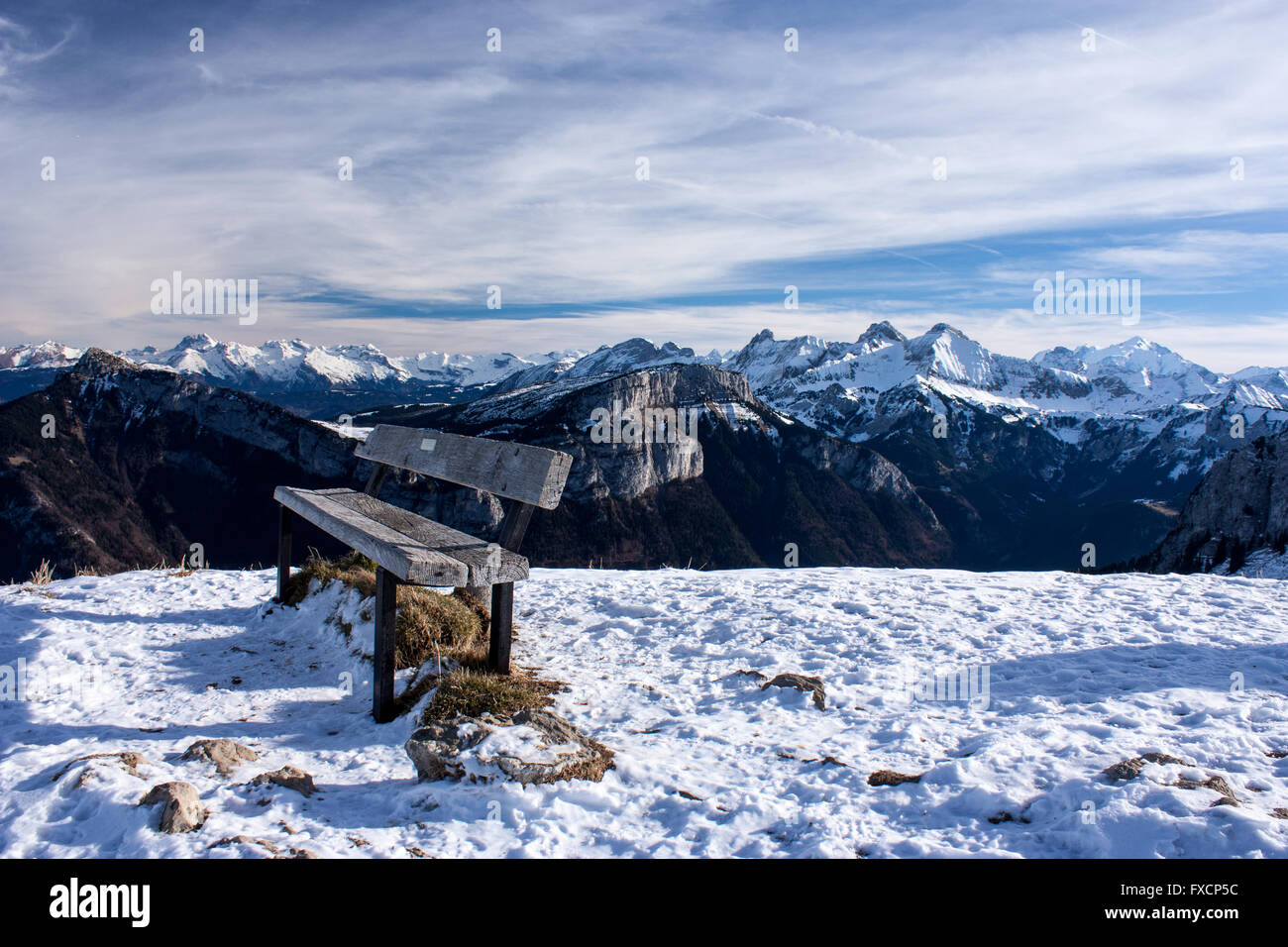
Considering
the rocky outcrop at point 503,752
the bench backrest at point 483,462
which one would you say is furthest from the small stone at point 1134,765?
the bench backrest at point 483,462

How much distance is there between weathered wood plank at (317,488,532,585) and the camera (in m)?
5.85

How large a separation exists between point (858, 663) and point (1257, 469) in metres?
65.6

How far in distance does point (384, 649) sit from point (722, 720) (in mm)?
3092

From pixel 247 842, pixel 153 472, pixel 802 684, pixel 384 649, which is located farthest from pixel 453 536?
pixel 153 472

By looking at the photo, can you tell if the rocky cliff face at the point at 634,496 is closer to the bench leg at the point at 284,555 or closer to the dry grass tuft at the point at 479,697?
the bench leg at the point at 284,555

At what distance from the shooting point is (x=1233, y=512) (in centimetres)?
5369

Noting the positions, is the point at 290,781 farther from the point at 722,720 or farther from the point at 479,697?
the point at 722,720

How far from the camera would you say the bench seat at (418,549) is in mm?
5500

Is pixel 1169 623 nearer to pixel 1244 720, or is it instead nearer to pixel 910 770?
pixel 1244 720

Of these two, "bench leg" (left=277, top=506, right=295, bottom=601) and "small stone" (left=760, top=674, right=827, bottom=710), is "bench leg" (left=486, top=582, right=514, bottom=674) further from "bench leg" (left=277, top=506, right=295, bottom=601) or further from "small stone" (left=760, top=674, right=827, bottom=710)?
"bench leg" (left=277, top=506, right=295, bottom=601)

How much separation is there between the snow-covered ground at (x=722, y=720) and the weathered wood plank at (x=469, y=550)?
137 cm

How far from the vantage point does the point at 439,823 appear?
4148 millimetres
